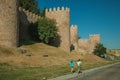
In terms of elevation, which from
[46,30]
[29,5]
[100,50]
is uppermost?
[29,5]

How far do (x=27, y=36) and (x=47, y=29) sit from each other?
440 cm

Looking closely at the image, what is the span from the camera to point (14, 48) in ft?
117

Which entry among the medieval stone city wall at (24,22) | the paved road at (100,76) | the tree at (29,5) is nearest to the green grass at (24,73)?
the paved road at (100,76)

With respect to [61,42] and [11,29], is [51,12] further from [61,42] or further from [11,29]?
[11,29]

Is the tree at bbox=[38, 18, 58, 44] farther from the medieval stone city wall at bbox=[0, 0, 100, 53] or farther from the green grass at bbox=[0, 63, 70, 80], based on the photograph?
the green grass at bbox=[0, 63, 70, 80]

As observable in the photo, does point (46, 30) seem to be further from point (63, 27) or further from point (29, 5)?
point (29, 5)

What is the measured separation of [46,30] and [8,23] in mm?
15604

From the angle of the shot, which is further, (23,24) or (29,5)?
(29,5)

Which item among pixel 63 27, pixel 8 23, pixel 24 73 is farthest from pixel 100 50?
pixel 24 73

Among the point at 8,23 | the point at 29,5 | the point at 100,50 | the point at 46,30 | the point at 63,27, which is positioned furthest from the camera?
the point at 100,50

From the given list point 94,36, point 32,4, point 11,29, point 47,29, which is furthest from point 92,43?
point 11,29

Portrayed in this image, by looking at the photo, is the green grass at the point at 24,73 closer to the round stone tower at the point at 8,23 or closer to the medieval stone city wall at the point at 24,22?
the round stone tower at the point at 8,23

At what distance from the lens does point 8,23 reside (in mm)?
36000

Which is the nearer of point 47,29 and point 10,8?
point 10,8
